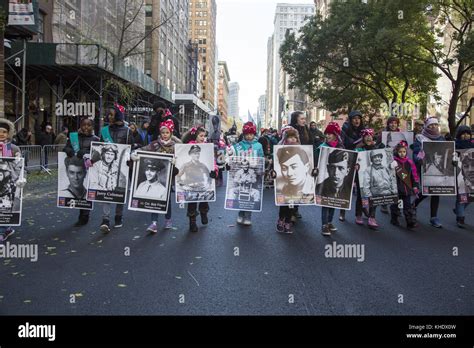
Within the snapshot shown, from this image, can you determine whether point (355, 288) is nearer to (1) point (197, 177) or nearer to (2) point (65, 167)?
(1) point (197, 177)

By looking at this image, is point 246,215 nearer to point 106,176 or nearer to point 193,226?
point 193,226

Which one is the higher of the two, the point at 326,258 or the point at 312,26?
the point at 312,26

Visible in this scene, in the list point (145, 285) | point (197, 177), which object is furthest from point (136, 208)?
point (145, 285)

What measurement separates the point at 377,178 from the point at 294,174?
173 centimetres

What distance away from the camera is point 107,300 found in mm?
4555

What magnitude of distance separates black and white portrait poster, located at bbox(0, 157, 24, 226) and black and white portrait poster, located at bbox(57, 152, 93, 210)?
116 centimetres

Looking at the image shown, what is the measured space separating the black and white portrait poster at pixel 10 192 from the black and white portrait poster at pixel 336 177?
15.9ft

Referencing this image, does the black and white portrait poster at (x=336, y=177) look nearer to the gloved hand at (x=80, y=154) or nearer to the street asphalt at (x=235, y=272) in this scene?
the street asphalt at (x=235, y=272)

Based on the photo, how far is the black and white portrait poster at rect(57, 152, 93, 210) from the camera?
27.2ft

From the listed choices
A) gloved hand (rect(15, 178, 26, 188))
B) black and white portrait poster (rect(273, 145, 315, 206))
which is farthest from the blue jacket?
gloved hand (rect(15, 178, 26, 188))

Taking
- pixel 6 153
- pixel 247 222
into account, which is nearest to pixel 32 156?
pixel 6 153

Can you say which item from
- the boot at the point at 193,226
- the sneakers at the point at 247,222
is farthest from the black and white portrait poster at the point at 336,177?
the boot at the point at 193,226

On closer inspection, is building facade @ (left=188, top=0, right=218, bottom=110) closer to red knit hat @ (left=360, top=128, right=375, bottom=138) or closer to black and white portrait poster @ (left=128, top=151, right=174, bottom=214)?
red knit hat @ (left=360, top=128, right=375, bottom=138)
